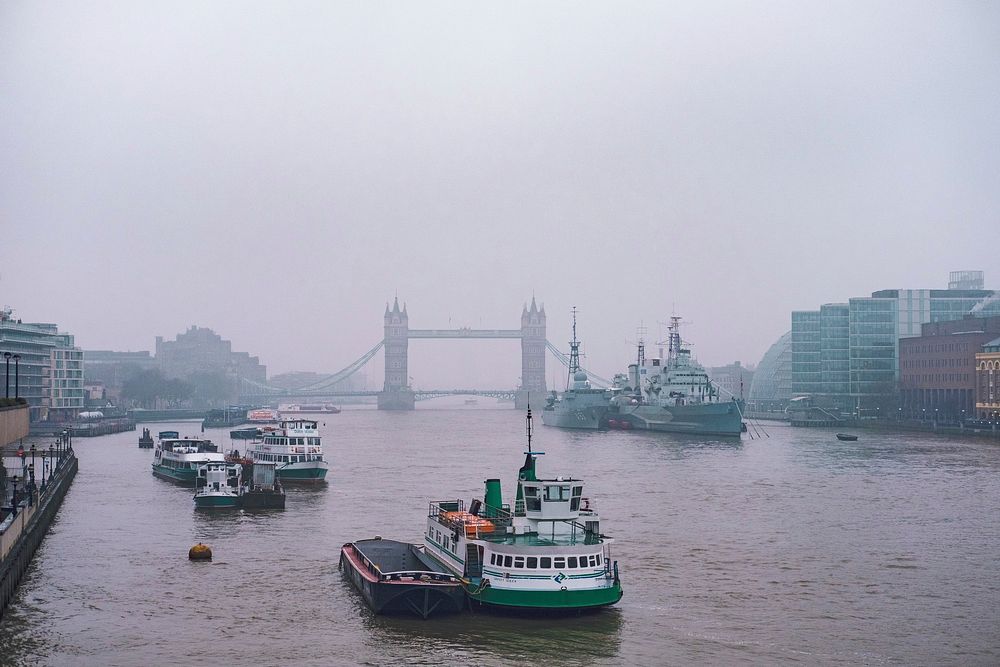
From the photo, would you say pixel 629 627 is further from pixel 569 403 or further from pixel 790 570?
pixel 569 403

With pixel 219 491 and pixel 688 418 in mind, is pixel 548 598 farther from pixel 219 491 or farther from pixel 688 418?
pixel 688 418

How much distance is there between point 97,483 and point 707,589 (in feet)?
120

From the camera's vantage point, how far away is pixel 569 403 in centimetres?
12212

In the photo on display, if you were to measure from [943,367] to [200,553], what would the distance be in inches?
3803

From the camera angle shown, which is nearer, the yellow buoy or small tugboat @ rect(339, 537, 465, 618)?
small tugboat @ rect(339, 537, 465, 618)

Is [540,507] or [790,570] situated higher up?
[540,507]

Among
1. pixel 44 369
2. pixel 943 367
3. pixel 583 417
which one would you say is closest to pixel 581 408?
pixel 583 417

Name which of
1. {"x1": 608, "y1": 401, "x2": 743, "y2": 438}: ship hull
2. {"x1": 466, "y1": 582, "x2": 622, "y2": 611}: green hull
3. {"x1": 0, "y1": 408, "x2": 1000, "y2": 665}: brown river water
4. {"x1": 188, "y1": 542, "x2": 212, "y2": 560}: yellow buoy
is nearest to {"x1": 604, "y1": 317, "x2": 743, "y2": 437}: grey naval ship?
{"x1": 608, "y1": 401, "x2": 743, "y2": 438}: ship hull

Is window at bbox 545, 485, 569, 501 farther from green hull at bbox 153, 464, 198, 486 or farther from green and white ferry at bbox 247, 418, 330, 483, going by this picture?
green hull at bbox 153, 464, 198, 486

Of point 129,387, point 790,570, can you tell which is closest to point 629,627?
point 790,570

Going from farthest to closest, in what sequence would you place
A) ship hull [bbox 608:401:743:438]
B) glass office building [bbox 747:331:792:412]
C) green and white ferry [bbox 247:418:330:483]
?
glass office building [bbox 747:331:792:412]
ship hull [bbox 608:401:743:438]
green and white ferry [bbox 247:418:330:483]

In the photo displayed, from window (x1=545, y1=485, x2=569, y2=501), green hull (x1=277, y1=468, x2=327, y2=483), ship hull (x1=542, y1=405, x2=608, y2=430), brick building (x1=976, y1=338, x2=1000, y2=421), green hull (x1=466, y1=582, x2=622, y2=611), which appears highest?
brick building (x1=976, y1=338, x2=1000, y2=421)

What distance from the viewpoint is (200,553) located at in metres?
31.6

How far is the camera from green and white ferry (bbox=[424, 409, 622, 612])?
2392 cm
